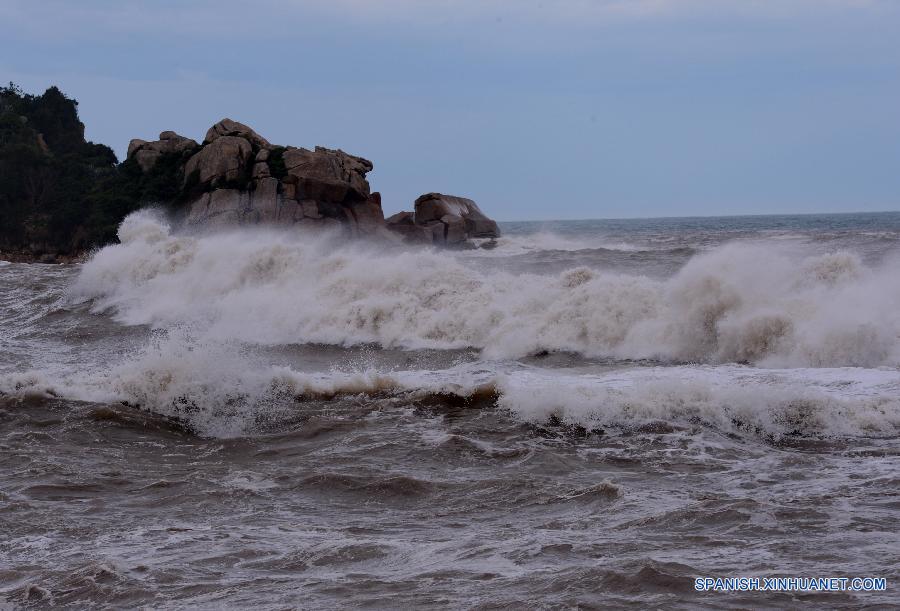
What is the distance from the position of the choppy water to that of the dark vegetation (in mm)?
24770

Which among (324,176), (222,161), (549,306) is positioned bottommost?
(549,306)

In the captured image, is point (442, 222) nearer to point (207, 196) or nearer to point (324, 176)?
point (324, 176)

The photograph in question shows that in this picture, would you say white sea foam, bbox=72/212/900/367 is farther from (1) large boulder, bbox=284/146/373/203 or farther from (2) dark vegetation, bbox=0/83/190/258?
(2) dark vegetation, bbox=0/83/190/258

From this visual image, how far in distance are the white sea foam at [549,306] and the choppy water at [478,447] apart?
0.05 m

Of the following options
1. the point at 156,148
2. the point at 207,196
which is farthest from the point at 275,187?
the point at 156,148

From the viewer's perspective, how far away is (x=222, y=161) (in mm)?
36750

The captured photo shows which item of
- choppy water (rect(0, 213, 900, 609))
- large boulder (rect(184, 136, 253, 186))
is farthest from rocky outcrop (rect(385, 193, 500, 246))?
choppy water (rect(0, 213, 900, 609))

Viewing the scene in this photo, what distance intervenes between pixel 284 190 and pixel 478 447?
2801 centimetres

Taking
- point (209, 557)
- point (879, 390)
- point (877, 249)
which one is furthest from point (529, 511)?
point (877, 249)

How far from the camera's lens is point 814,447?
8.31 meters

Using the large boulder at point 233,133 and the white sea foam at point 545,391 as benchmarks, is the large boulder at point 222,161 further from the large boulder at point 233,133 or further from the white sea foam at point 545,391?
the white sea foam at point 545,391

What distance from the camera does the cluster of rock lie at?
35188 millimetres

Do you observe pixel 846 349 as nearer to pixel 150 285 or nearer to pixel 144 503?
pixel 144 503

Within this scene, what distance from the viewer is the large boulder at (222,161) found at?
36.5 metres
